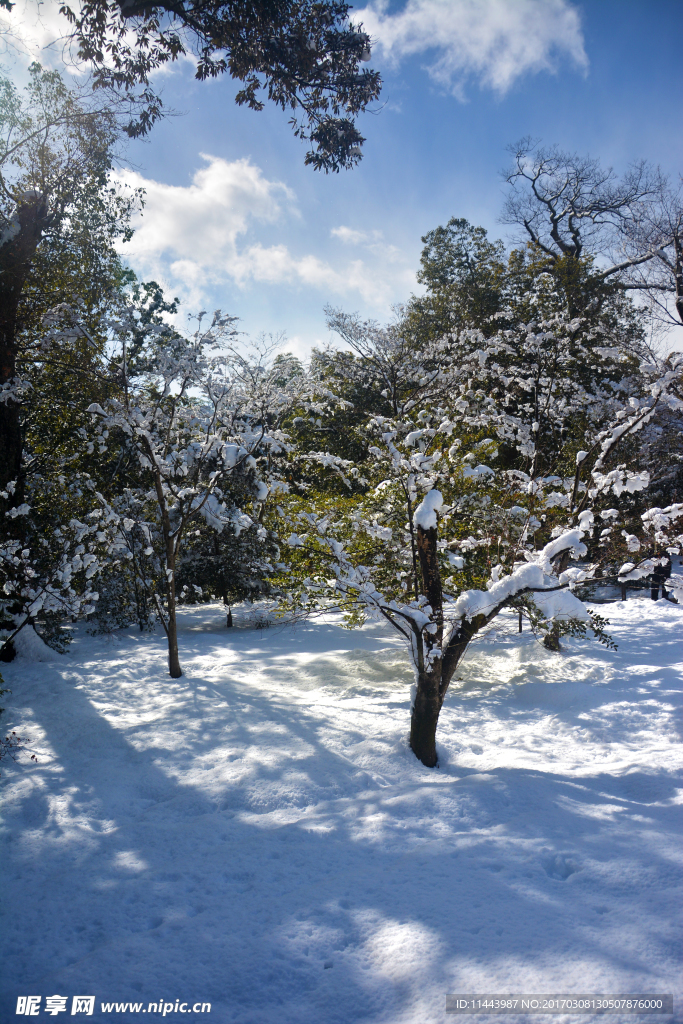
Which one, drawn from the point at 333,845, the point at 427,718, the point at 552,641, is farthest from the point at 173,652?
the point at 552,641

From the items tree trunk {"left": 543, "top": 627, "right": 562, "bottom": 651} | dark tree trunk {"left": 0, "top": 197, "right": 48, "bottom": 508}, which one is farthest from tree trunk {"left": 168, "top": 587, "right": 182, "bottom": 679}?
tree trunk {"left": 543, "top": 627, "right": 562, "bottom": 651}

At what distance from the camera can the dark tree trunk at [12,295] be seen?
7.77 m

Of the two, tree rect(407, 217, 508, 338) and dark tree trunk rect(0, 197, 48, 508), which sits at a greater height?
tree rect(407, 217, 508, 338)

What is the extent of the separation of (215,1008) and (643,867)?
299 centimetres

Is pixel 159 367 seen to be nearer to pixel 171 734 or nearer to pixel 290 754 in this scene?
pixel 171 734

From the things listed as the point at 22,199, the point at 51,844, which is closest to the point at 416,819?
the point at 51,844

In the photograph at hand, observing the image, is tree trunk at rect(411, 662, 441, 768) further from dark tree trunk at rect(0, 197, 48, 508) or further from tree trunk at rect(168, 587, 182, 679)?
dark tree trunk at rect(0, 197, 48, 508)

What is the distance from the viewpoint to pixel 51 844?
13.0 ft

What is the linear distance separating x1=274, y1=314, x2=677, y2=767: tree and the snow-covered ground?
3.73ft

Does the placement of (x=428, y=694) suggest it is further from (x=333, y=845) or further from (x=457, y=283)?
(x=457, y=283)

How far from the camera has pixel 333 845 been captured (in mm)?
4004

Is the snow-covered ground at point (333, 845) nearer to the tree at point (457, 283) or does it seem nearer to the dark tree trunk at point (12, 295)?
the dark tree trunk at point (12, 295)

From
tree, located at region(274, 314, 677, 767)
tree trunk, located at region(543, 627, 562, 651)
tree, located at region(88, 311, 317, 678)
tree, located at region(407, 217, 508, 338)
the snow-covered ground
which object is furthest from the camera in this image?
tree, located at region(407, 217, 508, 338)

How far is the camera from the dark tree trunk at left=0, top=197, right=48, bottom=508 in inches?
306
